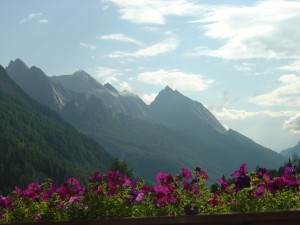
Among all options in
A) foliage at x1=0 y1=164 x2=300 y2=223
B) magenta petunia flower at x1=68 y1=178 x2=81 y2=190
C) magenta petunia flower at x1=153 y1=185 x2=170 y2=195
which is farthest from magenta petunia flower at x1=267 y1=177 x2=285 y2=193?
magenta petunia flower at x1=68 y1=178 x2=81 y2=190

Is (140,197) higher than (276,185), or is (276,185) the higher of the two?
(276,185)

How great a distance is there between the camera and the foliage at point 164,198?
17.5ft

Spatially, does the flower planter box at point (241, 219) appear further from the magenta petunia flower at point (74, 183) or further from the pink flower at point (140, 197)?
the magenta petunia flower at point (74, 183)

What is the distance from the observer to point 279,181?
5.62m

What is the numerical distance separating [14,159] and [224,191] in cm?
17806

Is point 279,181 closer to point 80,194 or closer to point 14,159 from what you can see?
point 80,194

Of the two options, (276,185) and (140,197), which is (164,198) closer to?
(140,197)

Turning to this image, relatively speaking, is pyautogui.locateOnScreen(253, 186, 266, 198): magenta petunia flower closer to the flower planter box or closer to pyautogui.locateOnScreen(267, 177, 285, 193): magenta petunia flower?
pyautogui.locateOnScreen(267, 177, 285, 193): magenta petunia flower

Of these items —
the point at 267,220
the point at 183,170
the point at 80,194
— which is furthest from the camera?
the point at 183,170

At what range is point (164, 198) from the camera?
563 centimetres

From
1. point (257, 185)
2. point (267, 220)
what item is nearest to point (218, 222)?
point (267, 220)

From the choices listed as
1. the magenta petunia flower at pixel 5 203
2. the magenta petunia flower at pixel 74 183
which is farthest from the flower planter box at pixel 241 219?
the magenta petunia flower at pixel 5 203

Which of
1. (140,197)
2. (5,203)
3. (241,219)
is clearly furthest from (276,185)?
(5,203)

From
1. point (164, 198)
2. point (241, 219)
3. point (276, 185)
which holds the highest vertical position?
point (276, 185)
